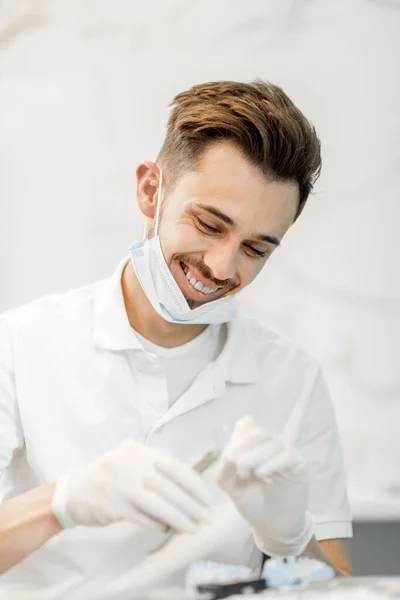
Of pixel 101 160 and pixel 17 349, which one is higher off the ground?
pixel 101 160

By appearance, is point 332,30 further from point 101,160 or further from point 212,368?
point 212,368

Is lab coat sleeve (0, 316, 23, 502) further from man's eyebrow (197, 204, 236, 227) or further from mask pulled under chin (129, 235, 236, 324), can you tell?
man's eyebrow (197, 204, 236, 227)

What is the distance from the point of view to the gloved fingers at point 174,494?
4.90ft

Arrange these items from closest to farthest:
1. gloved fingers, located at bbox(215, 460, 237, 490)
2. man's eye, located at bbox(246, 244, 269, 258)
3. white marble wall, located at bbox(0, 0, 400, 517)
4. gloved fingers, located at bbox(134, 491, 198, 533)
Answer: gloved fingers, located at bbox(134, 491, 198, 533) → gloved fingers, located at bbox(215, 460, 237, 490) → man's eye, located at bbox(246, 244, 269, 258) → white marble wall, located at bbox(0, 0, 400, 517)

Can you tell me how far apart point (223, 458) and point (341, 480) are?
387 mm

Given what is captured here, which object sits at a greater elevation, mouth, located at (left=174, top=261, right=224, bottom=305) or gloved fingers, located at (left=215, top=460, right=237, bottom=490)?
mouth, located at (left=174, top=261, right=224, bottom=305)

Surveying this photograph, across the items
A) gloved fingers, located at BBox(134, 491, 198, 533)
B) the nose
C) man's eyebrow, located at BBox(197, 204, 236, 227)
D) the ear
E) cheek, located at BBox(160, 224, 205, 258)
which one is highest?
the ear

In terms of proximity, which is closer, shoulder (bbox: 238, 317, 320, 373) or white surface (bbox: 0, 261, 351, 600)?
white surface (bbox: 0, 261, 351, 600)

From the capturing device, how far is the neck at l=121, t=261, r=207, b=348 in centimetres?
179

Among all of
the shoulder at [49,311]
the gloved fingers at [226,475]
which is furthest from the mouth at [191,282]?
the gloved fingers at [226,475]

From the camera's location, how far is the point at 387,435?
1.90 meters

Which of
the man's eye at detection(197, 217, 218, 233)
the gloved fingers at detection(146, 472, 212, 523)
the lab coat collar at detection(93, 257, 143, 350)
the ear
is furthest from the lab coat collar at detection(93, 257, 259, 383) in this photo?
the gloved fingers at detection(146, 472, 212, 523)

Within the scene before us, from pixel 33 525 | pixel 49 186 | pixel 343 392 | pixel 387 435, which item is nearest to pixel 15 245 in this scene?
pixel 49 186

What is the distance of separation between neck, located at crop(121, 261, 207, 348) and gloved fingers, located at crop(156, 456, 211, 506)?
358 millimetres
